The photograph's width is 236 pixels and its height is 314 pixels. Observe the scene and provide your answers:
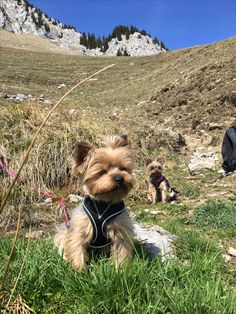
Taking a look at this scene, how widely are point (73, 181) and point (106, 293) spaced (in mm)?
6630

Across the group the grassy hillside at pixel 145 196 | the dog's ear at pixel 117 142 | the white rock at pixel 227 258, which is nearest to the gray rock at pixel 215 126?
the grassy hillside at pixel 145 196

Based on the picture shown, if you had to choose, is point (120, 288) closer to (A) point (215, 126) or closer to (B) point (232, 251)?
(B) point (232, 251)

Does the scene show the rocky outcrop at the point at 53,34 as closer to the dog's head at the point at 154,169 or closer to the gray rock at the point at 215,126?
the gray rock at the point at 215,126

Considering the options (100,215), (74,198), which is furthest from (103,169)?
(74,198)

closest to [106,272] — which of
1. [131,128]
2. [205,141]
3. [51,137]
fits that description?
[51,137]

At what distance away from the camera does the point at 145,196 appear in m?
10.7

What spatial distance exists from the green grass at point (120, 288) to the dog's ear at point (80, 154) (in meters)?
1.01

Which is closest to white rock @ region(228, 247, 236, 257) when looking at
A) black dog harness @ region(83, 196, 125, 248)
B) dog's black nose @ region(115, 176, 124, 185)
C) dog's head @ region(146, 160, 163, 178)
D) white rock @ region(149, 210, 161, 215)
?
black dog harness @ region(83, 196, 125, 248)

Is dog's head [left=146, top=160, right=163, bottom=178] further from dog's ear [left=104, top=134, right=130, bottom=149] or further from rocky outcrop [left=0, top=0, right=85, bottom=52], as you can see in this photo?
rocky outcrop [left=0, top=0, right=85, bottom=52]

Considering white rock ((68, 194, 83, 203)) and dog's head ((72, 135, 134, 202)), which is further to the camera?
white rock ((68, 194, 83, 203))

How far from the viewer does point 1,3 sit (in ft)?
629

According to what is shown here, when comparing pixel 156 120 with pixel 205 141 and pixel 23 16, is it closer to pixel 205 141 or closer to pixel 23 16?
pixel 205 141

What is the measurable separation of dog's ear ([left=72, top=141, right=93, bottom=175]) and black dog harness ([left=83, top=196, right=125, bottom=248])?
34 centimetres

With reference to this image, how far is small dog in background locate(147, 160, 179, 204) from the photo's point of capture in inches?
387
